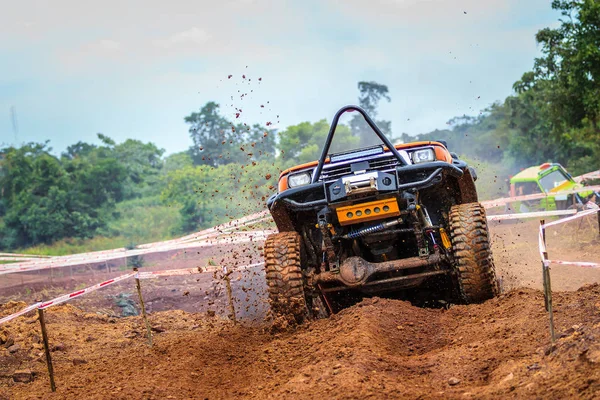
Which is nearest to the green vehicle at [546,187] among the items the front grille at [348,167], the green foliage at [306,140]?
the front grille at [348,167]

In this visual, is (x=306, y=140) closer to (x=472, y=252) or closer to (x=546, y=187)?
(x=546, y=187)

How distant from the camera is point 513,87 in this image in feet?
72.1

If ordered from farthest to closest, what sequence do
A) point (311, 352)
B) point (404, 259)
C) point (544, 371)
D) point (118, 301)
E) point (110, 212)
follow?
1. point (110, 212)
2. point (118, 301)
3. point (404, 259)
4. point (311, 352)
5. point (544, 371)

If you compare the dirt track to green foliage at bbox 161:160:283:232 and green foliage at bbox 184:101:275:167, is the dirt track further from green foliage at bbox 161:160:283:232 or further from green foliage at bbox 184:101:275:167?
green foliage at bbox 184:101:275:167

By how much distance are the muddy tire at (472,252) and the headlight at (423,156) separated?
0.63 meters

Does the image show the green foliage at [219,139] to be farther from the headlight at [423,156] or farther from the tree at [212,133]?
the headlight at [423,156]

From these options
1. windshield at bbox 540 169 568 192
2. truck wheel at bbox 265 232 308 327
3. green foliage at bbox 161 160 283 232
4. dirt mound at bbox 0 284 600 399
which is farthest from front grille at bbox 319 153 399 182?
green foliage at bbox 161 160 283 232

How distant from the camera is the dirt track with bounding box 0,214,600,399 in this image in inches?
178

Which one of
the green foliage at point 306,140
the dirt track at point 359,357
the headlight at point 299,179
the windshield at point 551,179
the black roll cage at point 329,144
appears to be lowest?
the dirt track at point 359,357

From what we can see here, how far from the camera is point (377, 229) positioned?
7312mm

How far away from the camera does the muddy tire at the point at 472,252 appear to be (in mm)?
7145

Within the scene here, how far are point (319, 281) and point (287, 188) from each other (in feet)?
3.49

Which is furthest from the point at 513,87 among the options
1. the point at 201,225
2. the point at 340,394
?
the point at 340,394

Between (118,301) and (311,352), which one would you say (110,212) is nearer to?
(118,301)
